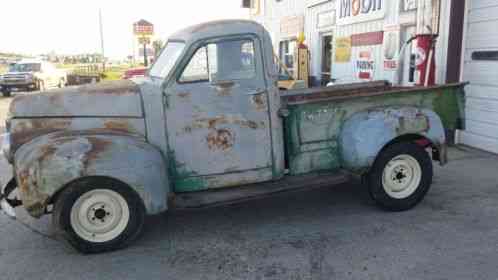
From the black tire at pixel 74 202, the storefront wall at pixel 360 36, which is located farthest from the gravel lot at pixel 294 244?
the storefront wall at pixel 360 36

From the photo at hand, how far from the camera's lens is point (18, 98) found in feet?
14.0

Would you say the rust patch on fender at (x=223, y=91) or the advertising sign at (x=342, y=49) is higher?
the advertising sign at (x=342, y=49)

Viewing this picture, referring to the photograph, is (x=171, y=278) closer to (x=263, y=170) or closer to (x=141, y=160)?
(x=141, y=160)

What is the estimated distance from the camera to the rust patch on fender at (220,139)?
177 inches

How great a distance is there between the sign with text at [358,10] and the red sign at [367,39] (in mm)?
360

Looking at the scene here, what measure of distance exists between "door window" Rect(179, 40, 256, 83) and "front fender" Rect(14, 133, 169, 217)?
2.99 feet

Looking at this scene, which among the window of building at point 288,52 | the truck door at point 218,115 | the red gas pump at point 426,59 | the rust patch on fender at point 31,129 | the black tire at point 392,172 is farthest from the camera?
the window of building at point 288,52

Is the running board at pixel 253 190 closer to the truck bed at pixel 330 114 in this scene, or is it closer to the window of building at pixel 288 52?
the truck bed at pixel 330 114

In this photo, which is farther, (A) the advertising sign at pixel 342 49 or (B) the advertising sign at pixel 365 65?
(A) the advertising sign at pixel 342 49

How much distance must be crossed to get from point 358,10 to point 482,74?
166 inches

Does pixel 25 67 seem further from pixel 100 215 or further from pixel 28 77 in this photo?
pixel 100 215

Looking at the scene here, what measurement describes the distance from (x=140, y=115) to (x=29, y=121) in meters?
1.04

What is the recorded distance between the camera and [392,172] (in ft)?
16.4

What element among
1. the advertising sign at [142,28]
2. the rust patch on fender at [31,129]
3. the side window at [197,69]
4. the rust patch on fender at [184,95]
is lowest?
the rust patch on fender at [31,129]
